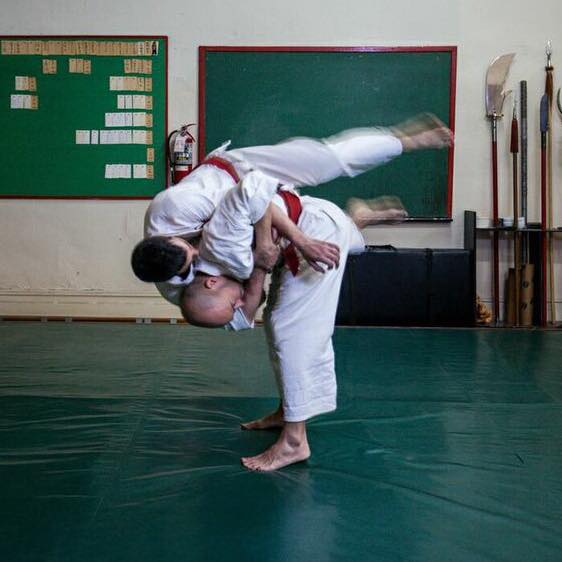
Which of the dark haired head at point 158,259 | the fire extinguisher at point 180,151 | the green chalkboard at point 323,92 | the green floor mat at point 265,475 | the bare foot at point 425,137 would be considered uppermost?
the green chalkboard at point 323,92

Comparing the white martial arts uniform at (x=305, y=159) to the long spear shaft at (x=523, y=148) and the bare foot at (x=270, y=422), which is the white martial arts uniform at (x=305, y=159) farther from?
the long spear shaft at (x=523, y=148)

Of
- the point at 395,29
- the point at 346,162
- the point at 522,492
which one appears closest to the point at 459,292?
the point at 395,29

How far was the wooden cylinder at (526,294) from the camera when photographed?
5.79 metres

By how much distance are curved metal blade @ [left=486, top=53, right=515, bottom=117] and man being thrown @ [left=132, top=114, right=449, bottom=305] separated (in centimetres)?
312

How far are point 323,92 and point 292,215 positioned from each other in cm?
365

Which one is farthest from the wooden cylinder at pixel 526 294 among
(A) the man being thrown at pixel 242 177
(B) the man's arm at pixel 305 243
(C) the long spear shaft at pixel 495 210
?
(B) the man's arm at pixel 305 243

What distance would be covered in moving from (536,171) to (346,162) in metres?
3.76

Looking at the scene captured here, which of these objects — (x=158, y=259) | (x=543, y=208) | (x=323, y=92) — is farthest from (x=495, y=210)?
(x=158, y=259)

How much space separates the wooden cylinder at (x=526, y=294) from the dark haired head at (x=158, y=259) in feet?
13.7

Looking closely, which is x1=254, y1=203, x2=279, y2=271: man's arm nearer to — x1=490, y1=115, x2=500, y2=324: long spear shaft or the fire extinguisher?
the fire extinguisher

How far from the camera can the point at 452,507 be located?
213 cm

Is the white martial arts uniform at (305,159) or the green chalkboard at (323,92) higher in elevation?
the green chalkboard at (323,92)

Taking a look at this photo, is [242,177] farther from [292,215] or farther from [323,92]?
[323,92]

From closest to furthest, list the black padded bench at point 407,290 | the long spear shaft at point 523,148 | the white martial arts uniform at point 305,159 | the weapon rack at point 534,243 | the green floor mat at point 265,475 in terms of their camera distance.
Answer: the green floor mat at point 265,475 < the white martial arts uniform at point 305,159 < the black padded bench at point 407,290 < the weapon rack at point 534,243 < the long spear shaft at point 523,148
